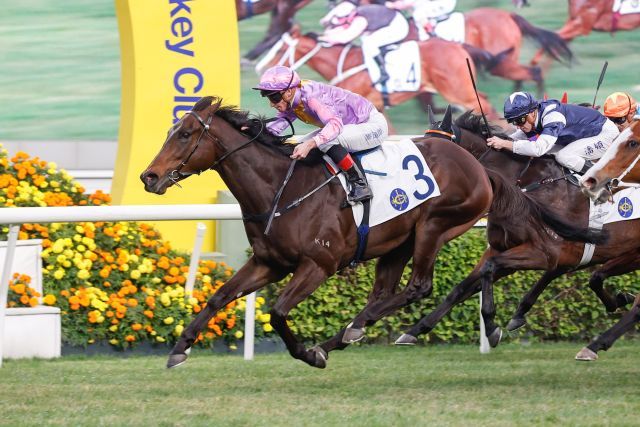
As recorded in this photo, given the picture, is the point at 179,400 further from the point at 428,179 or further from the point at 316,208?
the point at 428,179

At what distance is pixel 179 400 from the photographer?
18.0ft

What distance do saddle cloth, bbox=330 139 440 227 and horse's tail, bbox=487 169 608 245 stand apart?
1.70 ft

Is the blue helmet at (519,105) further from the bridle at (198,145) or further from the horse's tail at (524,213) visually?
the bridle at (198,145)

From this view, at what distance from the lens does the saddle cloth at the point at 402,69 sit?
18047mm

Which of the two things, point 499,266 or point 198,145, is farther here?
point 499,266

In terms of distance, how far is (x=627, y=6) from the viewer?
64.9 ft

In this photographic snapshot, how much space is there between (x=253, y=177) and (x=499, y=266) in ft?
5.25

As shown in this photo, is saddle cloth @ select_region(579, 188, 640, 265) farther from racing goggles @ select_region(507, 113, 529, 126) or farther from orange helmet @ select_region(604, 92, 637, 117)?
racing goggles @ select_region(507, 113, 529, 126)

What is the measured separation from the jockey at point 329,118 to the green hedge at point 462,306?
1749 mm

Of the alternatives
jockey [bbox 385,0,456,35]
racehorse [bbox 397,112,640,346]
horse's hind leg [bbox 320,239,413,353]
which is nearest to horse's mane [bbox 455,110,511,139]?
racehorse [bbox 397,112,640,346]

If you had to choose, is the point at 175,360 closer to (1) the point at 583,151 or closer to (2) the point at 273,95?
(2) the point at 273,95

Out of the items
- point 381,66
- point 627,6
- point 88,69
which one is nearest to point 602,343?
point 381,66

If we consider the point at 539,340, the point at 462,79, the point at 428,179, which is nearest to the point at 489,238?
the point at 428,179

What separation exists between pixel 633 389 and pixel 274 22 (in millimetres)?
13386
